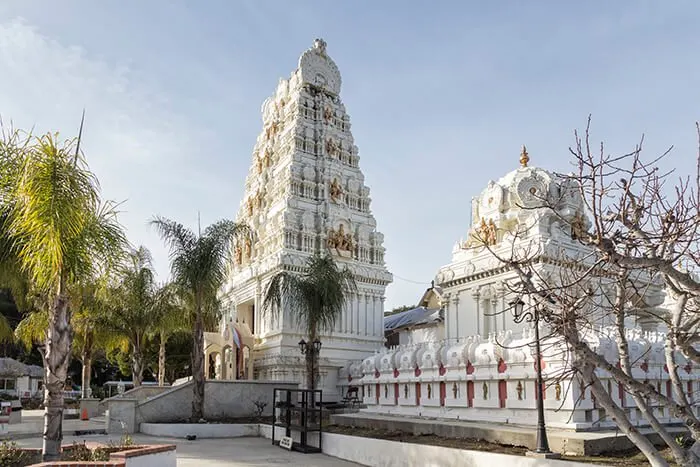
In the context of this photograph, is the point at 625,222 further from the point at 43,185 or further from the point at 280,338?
the point at 280,338

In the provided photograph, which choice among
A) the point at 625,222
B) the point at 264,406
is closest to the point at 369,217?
the point at 264,406

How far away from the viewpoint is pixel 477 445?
16.6 meters

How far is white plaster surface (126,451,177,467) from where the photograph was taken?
12.4m

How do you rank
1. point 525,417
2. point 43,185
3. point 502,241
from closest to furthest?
point 43,185 → point 525,417 → point 502,241

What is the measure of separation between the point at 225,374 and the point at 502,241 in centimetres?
1964

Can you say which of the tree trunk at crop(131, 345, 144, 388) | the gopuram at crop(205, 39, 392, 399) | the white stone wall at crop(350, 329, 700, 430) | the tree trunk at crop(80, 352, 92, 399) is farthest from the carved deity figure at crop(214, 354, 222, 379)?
the white stone wall at crop(350, 329, 700, 430)

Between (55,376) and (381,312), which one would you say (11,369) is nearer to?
(381,312)

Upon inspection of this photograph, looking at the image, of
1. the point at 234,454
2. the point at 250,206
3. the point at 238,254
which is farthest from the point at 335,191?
the point at 234,454

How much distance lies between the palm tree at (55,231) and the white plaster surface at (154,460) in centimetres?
135

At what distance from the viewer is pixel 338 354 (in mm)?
39906

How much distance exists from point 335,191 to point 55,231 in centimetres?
3215

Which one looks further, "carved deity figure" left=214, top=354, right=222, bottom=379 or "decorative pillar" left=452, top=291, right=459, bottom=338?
"carved deity figure" left=214, top=354, right=222, bottom=379

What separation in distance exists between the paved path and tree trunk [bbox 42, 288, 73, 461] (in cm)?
517

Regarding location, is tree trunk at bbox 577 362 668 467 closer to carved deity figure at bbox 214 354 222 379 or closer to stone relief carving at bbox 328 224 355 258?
stone relief carving at bbox 328 224 355 258
